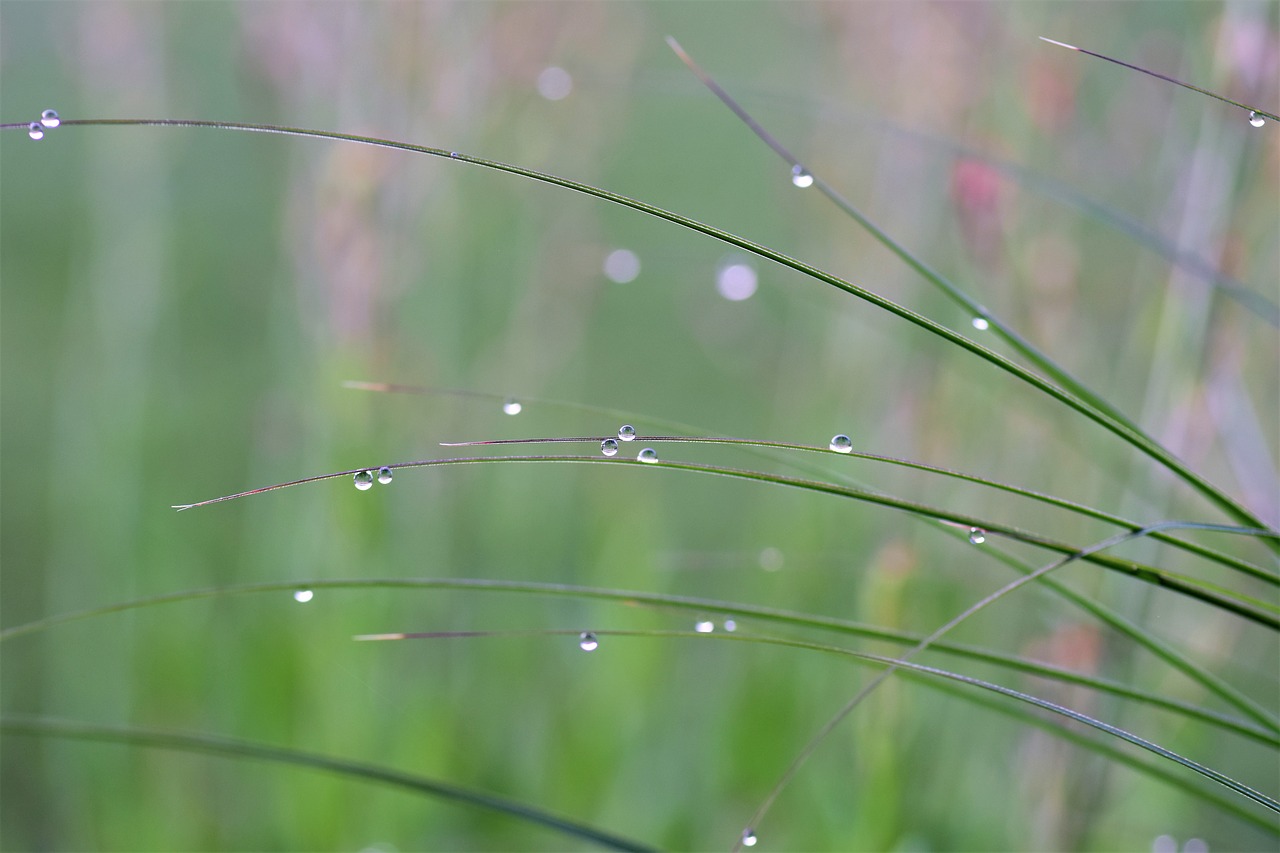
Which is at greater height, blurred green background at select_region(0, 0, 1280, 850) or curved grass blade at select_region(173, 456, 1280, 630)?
blurred green background at select_region(0, 0, 1280, 850)

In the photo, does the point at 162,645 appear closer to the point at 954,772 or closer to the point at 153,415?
the point at 153,415

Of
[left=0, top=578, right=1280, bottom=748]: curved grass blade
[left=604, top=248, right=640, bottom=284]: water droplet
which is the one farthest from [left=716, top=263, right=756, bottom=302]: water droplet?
[left=0, top=578, right=1280, bottom=748]: curved grass blade

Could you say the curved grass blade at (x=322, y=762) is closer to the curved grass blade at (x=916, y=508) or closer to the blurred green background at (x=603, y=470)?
the curved grass blade at (x=916, y=508)

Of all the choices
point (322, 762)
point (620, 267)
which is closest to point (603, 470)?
point (620, 267)

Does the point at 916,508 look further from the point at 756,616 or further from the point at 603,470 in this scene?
the point at 603,470

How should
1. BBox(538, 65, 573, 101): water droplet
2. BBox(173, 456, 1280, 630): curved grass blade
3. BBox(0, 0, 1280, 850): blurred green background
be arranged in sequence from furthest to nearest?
BBox(0, 0, 1280, 850): blurred green background, BBox(538, 65, 573, 101): water droplet, BBox(173, 456, 1280, 630): curved grass blade

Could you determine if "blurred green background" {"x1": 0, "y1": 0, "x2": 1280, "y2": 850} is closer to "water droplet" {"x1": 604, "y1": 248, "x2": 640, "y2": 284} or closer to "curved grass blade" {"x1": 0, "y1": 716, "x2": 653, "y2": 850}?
"water droplet" {"x1": 604, "y1": 248, "x2": 640, "y2": 284}
